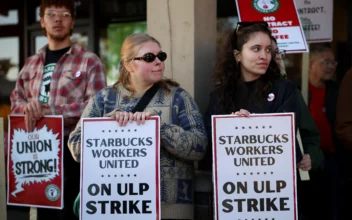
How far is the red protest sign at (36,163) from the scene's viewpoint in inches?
175

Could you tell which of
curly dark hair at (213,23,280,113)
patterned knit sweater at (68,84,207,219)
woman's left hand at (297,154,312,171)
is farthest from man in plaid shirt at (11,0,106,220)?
woman's left hand at (297,154,312,171)

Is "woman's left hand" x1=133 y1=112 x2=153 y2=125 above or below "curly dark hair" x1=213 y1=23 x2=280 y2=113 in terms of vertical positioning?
below

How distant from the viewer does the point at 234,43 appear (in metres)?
3.98

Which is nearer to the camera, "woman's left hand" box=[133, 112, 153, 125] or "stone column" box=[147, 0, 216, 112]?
"woman's left hand" box=[133, 112, 153, 125]

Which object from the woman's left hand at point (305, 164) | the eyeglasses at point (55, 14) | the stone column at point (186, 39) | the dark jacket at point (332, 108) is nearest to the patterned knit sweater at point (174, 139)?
the woman's left hand at point (305, 164)

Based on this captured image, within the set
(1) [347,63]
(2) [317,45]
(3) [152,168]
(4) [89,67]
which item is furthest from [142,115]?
(1) [347,63]

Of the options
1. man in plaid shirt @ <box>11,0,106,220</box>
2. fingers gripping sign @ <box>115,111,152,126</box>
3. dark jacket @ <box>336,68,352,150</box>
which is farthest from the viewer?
man in plaid shirt @ <box>11,0,106,220</box>

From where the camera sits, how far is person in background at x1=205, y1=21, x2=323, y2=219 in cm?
370

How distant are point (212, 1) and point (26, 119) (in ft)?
5.84

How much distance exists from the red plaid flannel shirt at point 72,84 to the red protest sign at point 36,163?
0.14m

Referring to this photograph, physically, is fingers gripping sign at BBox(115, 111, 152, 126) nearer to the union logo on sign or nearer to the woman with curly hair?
the woman with curly hair

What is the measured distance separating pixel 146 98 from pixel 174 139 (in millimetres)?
369

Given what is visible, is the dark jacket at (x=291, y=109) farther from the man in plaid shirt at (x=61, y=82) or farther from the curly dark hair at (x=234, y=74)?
the man in plaid shirt at (x=61, y=82)

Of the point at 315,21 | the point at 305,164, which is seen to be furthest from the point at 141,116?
the point at 315,21
